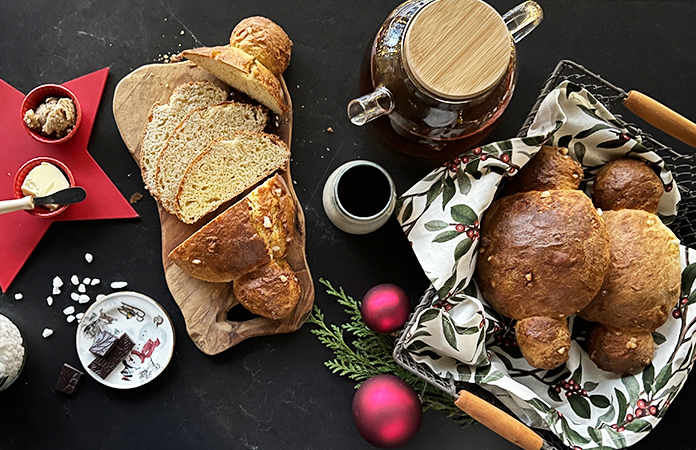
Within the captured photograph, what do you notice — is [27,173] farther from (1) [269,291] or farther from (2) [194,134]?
(1) [269,291]

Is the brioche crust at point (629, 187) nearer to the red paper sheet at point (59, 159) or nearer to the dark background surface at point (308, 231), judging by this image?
the dark background surface at point (308, 231)

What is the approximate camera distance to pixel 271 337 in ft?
6.34

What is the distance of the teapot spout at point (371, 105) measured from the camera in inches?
57.2

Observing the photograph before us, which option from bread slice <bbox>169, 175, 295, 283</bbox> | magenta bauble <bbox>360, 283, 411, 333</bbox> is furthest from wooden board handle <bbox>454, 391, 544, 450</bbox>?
bread slice <bbox>169, 175, 295, 283</bbox>

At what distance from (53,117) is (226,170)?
24.1 inches

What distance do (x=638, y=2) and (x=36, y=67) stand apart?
7.24ft

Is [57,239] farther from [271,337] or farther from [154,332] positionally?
[271,337]

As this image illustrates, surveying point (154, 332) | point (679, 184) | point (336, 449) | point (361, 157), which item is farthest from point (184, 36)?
point (679, 184)

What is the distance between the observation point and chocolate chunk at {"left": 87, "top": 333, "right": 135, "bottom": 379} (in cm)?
184

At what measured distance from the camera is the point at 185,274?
1872mm

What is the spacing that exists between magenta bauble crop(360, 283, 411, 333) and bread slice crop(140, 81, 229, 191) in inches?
33.3

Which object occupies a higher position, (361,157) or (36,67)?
(36,67)

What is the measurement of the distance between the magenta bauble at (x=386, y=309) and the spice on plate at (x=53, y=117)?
46.9 inches

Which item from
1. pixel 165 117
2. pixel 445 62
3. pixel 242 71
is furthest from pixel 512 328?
pixel 165 117
